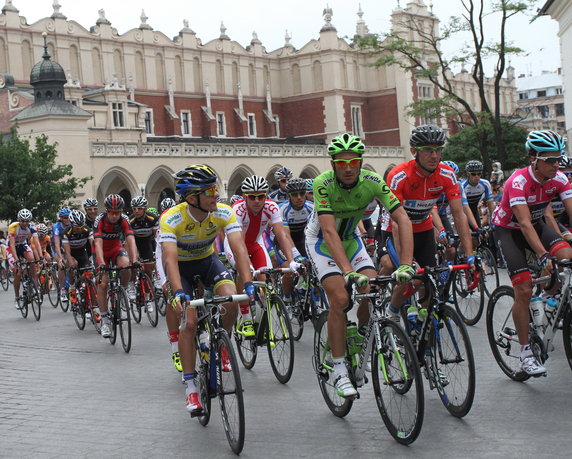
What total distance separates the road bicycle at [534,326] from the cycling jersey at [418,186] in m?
1.14

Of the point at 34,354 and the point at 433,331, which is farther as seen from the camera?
the point at 34,354

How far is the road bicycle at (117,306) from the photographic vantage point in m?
11.9

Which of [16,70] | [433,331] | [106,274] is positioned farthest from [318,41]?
[433,331]

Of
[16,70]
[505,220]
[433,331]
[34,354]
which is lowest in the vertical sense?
[34,354]

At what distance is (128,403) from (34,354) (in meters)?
4.35

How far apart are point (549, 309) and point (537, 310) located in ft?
0.36

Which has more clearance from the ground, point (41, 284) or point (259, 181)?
point (259, 181)

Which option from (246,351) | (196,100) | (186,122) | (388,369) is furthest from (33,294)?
(196,100)

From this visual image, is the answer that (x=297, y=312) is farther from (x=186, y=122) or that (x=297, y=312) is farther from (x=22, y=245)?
(x=186, y=122)

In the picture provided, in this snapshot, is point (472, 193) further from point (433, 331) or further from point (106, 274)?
point (433, 331)

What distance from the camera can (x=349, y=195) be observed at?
7.15 meters

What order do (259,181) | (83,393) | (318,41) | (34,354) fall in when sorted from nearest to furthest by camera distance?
(83,393) < (259,181) < (34,354) < (318,41)

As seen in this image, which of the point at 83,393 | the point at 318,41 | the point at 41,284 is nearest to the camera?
the point at 83,393

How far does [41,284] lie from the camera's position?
19.3 metres
